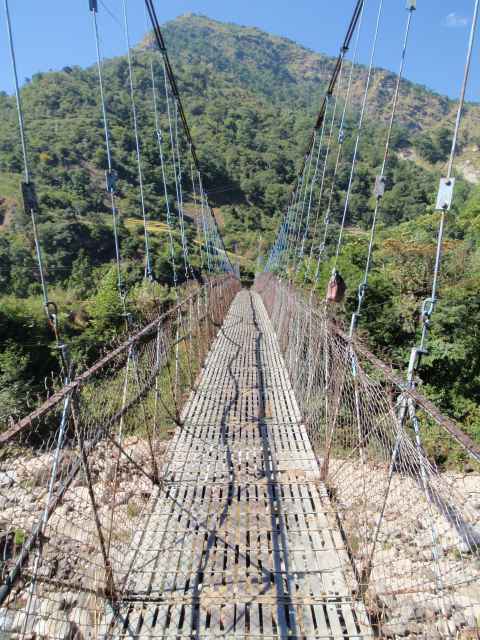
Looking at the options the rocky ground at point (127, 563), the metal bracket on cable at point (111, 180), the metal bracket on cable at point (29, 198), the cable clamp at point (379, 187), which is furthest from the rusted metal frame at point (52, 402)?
the cable clamp at point (379, 187)

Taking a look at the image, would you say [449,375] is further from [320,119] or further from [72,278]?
[72,278]

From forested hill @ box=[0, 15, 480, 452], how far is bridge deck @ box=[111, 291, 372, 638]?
0.82 metres

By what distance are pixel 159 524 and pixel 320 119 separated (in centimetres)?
667

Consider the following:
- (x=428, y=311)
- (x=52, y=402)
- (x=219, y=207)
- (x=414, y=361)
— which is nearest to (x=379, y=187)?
(x=428, y=311)

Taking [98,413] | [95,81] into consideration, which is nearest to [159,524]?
[98,413]

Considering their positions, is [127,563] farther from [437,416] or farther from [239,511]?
[437,416]

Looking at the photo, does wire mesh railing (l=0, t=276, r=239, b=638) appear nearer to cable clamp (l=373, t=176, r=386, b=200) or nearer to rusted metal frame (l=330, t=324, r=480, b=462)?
rusted metal frame (l=330, t=324, r=480, b=462)

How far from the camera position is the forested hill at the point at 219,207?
8.17m

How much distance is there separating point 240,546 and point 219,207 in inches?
1769

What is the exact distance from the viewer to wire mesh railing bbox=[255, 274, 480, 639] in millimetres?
1237

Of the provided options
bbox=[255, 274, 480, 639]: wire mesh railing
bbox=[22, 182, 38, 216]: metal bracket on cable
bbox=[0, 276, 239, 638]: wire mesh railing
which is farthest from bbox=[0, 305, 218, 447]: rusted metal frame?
bbox=[255, 274, 480, 639]: wire mesh railing

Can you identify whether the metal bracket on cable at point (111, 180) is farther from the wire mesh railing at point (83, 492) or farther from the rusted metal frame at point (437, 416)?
the rusted metal frame at point (437, 416)

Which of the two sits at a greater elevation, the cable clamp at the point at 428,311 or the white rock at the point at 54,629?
the cable clamp at the point at 428,311

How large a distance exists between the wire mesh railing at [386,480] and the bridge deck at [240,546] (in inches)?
4.3
